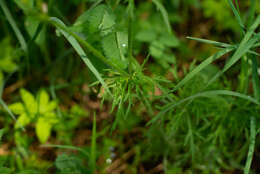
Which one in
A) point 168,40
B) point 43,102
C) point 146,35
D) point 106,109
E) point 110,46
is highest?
point 110,46

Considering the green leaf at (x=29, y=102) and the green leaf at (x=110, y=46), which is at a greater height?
the green leaf at (x=110, y=46)

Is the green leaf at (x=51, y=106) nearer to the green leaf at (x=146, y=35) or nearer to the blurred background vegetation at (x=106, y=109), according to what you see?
the blurred background vegetation at (x=106, y=109)

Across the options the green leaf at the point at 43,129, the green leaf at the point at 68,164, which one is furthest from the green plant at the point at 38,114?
the green leaf at the point at 68,164

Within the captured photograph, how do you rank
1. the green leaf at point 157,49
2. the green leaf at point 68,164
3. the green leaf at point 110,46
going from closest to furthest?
the green leaf at point 110,46, the green leaf at point 68,164, the green leaf at point 157,49

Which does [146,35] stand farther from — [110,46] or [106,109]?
[110,46]

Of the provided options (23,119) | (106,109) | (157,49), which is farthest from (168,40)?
(23,119)

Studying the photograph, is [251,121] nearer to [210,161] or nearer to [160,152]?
[210,161]

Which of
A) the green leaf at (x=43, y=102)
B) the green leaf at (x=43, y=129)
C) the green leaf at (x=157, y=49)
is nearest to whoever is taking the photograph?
the green leaf at (x=43, y=129)

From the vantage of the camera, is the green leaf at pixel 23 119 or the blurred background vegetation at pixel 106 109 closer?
the blurred background vegetation at pixel 106 109

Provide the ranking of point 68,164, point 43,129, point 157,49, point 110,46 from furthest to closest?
1. point 157,49
2. point 43,129
3. point 68,164
4. point 110,46
